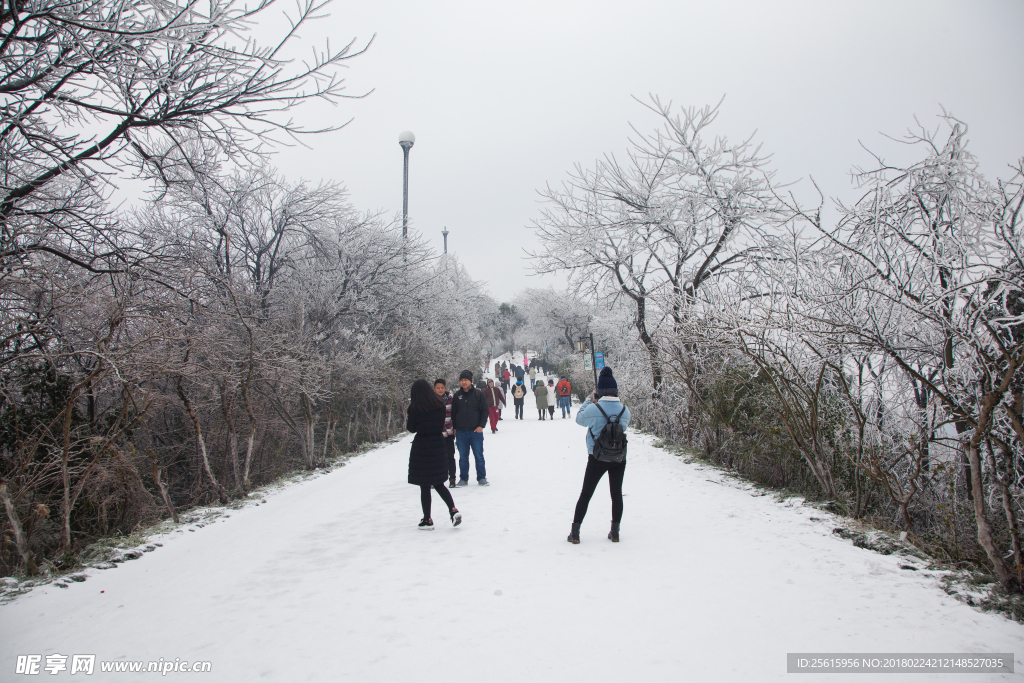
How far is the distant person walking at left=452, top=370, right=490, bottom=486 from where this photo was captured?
8.84m

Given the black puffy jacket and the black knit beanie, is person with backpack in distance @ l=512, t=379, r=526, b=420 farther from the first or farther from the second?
the black knit beanie

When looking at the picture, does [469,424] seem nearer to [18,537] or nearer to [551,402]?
[18,537]

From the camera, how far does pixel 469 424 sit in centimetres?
884

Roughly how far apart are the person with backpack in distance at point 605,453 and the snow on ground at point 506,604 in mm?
311

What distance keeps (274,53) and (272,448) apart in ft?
25.3

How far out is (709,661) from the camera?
3139 millimetres

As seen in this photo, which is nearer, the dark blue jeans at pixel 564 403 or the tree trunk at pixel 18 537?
the tree trunk at pixel 18 537

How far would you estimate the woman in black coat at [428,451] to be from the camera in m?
6.14

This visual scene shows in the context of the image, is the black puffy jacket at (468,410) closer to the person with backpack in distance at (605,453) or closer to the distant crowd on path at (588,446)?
the distant crowd on path at (588,446)

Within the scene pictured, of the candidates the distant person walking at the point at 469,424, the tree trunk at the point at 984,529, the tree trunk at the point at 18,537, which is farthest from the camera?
the distant person walking at the point at 469,424

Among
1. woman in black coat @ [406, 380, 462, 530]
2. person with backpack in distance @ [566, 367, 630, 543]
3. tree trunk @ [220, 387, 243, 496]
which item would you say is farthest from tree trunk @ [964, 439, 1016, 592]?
tree trunk @ [220, 387, 243, 496]

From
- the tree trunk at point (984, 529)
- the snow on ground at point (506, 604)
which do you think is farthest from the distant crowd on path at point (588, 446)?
the tree trunk at point (984, 529)

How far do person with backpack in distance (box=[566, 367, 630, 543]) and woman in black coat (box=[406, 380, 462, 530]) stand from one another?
153cm

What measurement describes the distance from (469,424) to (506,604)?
16.1ft
